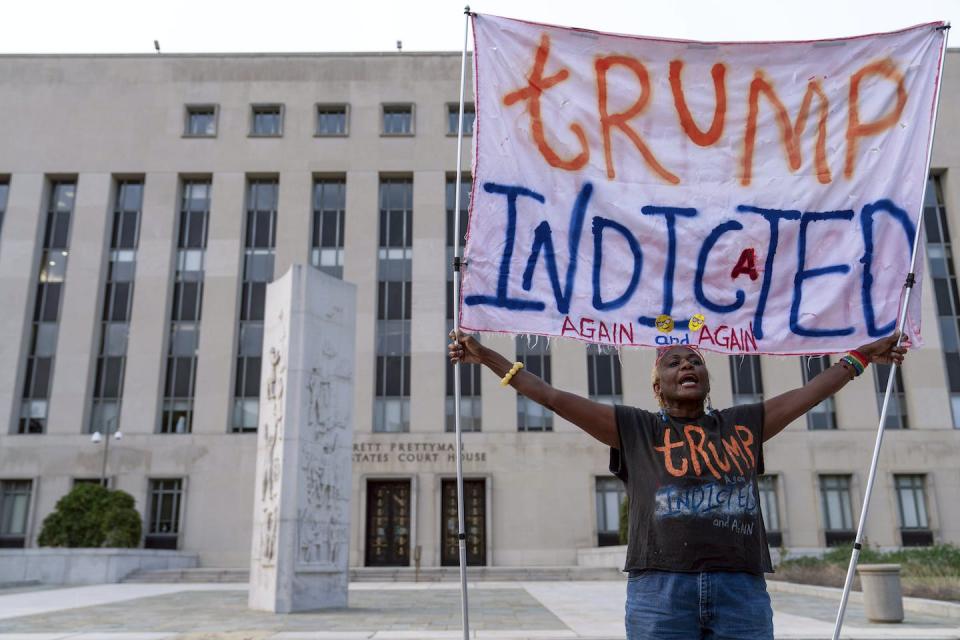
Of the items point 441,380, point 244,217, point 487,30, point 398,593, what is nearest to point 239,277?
point 244,217

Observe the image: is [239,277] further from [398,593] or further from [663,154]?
[663,154]

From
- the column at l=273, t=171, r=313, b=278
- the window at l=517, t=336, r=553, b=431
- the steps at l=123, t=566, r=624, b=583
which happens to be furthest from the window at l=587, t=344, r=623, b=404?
the column at l=273, t=171, r=313, b=278

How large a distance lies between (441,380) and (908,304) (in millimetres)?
32437

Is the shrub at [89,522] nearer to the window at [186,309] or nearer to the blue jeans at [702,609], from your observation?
the window at [186,309]

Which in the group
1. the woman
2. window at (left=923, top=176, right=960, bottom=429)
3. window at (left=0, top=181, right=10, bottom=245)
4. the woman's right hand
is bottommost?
the woman

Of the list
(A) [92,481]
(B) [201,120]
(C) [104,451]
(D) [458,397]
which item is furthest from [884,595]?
(B) [201,120]

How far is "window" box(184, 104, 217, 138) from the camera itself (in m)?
40.0

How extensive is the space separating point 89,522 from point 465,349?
2852cm

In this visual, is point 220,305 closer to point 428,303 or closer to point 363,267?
point 363,267

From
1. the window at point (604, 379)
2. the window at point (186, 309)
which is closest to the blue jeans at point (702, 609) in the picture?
the window at point (604, 379)

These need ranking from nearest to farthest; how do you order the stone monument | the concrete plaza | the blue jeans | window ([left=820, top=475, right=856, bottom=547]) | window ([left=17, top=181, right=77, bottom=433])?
the blue jeans < the concrete plaza < the stone monument < window ([left=820, top=475, right=856, bottom=547]) < window ([left=17, top=181, right=77, bottom=433])

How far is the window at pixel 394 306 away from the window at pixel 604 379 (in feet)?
28.4

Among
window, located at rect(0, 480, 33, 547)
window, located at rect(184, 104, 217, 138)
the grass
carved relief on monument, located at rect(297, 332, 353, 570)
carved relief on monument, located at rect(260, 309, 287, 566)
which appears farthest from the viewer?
window, located at rect(184, 104, 217, 138)

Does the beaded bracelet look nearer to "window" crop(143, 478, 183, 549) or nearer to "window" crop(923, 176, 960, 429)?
"window" crop(143, 478, 183, 549)
